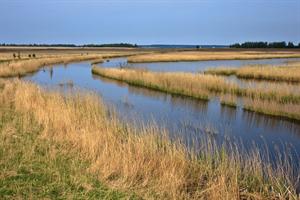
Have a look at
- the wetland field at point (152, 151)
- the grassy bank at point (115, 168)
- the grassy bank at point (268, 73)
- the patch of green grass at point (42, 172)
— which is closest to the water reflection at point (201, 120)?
the wetland field at point (152, 151)

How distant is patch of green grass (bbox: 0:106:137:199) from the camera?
5086mm

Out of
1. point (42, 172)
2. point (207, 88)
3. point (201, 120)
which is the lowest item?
point (201, 120)

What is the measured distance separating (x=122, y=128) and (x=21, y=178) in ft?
15.3

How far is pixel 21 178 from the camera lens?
217 inches

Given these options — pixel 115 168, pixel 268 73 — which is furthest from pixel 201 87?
pixel 115 168

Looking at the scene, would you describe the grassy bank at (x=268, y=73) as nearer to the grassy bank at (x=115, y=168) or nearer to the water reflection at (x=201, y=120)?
the water reflection at (x=201, y=120)

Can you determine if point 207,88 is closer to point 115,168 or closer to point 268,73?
point 268,73

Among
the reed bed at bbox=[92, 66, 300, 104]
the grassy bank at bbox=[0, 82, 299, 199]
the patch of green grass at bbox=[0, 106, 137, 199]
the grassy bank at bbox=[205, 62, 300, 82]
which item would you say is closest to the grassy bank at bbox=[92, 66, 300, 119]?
the reed bed at bbox=[92, 66, 300, 104]

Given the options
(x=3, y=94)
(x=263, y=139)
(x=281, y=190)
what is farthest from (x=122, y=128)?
(x=3, y=94)

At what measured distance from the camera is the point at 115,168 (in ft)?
21.0

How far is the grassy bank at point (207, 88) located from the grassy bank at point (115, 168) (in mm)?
7770

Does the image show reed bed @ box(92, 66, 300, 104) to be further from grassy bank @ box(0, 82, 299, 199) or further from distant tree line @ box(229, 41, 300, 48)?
distant tree line @ box(229, 41, 300, 48)

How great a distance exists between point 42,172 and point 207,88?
15.3 m

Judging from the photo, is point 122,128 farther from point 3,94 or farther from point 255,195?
point 3,94
